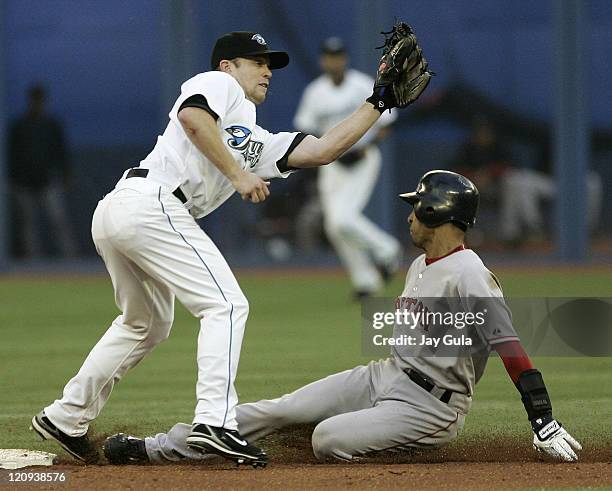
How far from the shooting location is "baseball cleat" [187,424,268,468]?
5148 millimetres

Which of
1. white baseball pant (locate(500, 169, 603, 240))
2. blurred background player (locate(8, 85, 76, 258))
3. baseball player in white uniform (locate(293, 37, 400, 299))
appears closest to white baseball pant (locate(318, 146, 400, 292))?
baseball player in white uniform (locate(293, 37, 400, 299))

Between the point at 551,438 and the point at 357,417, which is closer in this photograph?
the point at 551,438

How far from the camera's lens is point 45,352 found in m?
9.53

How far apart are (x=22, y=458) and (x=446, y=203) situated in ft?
7.27

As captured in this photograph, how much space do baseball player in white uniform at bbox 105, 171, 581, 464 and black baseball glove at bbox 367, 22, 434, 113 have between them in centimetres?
40

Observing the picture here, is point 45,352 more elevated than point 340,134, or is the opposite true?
point 340,134

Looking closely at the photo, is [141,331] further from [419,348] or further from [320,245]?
[320,245]

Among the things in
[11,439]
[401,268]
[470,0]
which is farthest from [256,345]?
[470,0]

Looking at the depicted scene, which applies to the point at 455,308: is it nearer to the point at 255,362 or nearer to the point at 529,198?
the point at 255,362

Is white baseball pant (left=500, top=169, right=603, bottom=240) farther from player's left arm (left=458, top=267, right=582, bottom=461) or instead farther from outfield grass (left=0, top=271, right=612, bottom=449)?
player's left arm (left=458, top=267, right=582, bottom=461)

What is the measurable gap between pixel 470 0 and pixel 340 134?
11.7 meters

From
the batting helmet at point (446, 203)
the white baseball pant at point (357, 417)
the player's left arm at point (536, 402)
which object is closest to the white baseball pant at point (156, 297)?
the white baseball pant at point (357, 417)

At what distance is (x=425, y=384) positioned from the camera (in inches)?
215

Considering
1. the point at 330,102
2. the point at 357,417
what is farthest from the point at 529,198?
the point at 357,417
